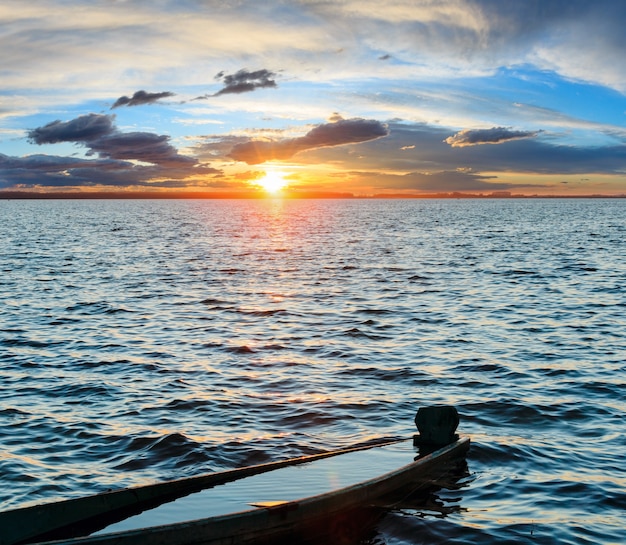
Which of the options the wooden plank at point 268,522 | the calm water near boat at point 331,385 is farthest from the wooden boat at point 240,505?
the calm water near boat at point 331,385

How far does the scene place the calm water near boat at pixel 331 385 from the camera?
1146 cm

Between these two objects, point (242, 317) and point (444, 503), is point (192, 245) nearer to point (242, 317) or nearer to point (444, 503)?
point (242, 317)

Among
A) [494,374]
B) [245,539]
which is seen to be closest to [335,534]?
[245,539]

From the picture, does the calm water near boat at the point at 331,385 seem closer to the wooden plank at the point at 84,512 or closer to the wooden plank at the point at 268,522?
the wooden plank at the point at 268,522

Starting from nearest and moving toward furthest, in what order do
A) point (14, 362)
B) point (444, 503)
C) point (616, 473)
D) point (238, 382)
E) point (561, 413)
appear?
point (444, 503), point (616, 473), point (561, 413), point (238, 382), point (14, 362)

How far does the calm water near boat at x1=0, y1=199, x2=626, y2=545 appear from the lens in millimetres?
11461

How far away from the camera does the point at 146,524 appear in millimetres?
8891

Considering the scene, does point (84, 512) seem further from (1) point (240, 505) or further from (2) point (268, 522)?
(2) point (268, 522)

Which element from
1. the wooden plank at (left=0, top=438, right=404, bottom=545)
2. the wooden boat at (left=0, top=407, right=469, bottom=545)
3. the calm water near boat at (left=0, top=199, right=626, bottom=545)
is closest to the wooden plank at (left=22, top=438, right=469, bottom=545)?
the wooden boat at (left=0, top=407, right=469, bottom=545)

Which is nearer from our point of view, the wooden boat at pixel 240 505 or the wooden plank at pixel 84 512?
the wooden boat at pixel 240 505

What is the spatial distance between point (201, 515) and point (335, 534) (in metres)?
1.99

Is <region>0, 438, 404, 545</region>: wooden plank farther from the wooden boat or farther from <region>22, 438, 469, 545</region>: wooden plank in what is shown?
<region>22, 438, 469, 545</region>: wooden plank

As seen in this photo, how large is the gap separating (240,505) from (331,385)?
28.4 ft

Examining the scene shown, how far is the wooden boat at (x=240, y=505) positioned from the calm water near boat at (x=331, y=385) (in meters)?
0.70
